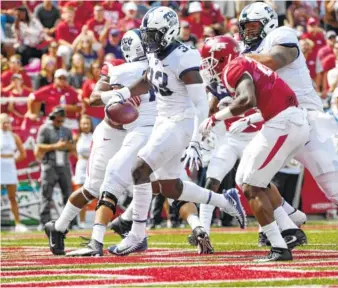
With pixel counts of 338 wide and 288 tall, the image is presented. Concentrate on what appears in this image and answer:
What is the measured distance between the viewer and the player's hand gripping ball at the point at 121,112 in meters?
7.94

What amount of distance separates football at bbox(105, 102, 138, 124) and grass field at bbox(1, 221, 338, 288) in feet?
3.46

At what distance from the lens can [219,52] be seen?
839 centimetres

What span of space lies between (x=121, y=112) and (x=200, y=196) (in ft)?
3.61

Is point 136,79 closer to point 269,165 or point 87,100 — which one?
point 269,165

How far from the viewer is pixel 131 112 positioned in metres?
7.96

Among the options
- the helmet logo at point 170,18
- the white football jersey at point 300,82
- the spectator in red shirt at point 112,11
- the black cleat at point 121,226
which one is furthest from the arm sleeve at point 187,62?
the spectator in red shirt at point 112,11

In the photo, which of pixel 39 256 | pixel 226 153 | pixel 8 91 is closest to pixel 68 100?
pixel 8 91

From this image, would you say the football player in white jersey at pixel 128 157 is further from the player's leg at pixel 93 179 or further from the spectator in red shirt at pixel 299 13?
the spectator in red shirt at pixel 299 13

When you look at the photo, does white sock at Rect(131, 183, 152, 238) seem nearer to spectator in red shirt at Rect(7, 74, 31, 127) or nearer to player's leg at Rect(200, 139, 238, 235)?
player's leg at Rect(200, 139, 238, 235)

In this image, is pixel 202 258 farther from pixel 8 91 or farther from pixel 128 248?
pixel 8 91

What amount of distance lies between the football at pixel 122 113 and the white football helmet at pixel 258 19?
3.44ft

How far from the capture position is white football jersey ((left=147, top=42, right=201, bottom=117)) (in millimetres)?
7922

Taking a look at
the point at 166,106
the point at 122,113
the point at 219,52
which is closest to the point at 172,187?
the point at 166,106

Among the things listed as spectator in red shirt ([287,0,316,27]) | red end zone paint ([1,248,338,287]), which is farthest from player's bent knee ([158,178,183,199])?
spectator in red shirt ([287,0,316,27])
